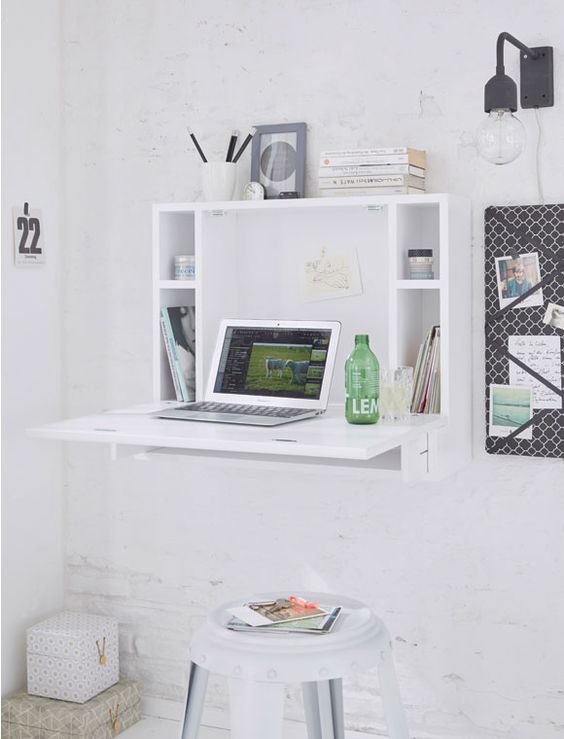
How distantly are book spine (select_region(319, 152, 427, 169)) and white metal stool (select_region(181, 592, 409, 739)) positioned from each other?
1.04 metres

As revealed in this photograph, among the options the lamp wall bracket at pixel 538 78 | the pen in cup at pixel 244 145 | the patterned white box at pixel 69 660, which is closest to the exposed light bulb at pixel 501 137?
the lamp wall bracket at pixel 538 78

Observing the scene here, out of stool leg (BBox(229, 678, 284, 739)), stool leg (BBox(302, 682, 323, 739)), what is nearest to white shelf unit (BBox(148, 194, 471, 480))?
stool leg (BBox(302, 682, 323, 739))

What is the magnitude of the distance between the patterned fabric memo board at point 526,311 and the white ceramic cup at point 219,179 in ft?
2.14

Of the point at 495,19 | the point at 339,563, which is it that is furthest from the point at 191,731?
the point at 495,19

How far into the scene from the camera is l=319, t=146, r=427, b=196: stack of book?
239cm

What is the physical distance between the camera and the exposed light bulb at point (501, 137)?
2.11 m

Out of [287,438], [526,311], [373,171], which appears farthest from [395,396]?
[373,171]

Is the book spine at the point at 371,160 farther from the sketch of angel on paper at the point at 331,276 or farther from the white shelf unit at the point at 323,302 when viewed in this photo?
the sketch of angel on paper at the point at 331,276

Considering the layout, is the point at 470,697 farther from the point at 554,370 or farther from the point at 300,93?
the point at 300,93

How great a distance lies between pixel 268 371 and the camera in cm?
250

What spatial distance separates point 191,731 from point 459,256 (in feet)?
4.03

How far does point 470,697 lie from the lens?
2592 millimetres

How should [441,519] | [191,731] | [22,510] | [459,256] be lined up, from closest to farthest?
[191,731] → [459,256] → [441,519] → [22,510]

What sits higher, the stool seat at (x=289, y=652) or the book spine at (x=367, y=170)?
the book spine at (x=367, y=170)
